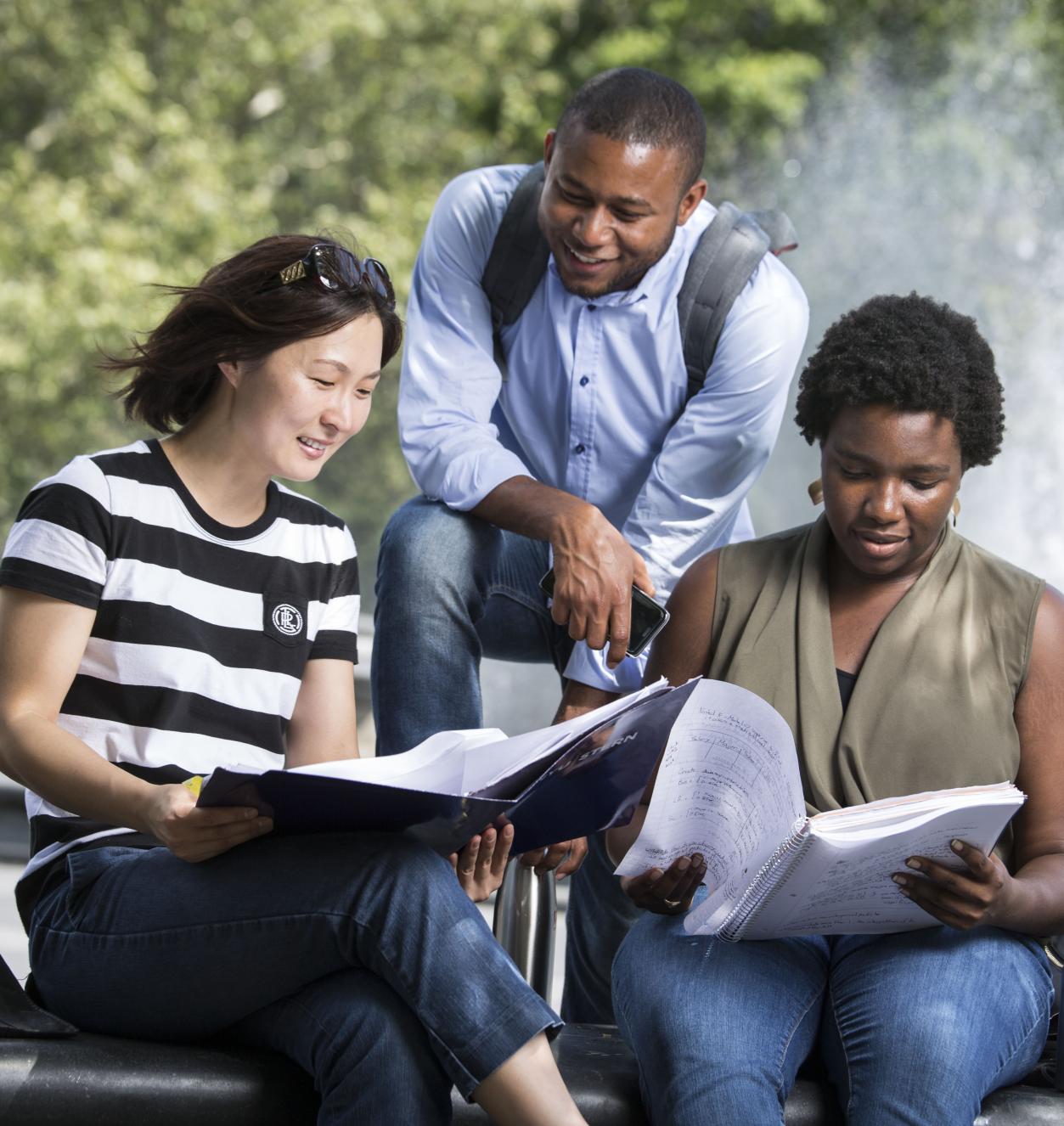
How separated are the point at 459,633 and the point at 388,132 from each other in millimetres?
9178

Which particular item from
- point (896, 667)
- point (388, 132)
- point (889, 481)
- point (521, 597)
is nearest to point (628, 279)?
point (521, 597)

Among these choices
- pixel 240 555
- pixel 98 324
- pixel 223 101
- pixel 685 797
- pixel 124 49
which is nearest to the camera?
pixel 685 797

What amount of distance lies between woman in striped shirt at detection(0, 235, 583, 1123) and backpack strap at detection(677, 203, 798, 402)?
56cm

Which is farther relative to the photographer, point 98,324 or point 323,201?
point 323,201

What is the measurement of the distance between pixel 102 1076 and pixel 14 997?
0.42 ft

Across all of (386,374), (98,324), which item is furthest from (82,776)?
(386,374)

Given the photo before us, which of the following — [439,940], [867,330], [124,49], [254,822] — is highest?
[124,49]

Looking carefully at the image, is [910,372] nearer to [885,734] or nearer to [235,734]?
[885,734]

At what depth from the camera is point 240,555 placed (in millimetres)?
1902

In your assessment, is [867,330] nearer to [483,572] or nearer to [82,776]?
[483,572]

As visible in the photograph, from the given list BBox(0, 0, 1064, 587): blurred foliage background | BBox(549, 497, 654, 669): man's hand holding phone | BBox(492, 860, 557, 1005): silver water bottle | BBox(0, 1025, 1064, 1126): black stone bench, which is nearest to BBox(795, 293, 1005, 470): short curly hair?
BBox(549, 497, 654, 669): man's hand holding phone

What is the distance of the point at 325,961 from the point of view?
64.1 inches

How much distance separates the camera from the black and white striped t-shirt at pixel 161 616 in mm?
1746

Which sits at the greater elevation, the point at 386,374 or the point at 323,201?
the point at 323,201
